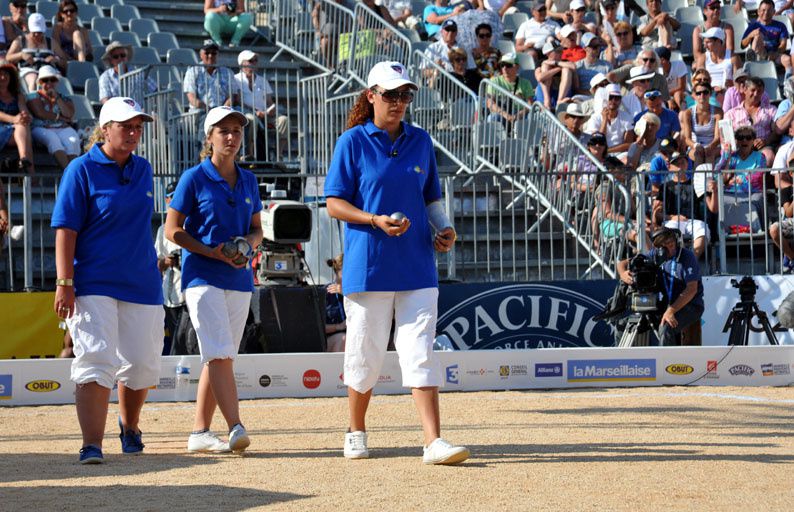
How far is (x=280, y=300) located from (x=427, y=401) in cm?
490

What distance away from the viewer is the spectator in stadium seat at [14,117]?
13.8 meters

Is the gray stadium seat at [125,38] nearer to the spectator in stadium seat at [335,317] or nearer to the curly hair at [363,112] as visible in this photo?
the spectator in stadium seat at [335,317]

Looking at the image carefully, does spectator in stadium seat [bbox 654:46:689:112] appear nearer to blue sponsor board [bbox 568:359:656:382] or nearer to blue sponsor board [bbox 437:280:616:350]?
blue sponsor board [bbox 437:280:616:350]

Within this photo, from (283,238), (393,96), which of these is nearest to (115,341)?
(393,96)

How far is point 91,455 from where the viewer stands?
6.83m

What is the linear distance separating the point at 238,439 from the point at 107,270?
1.11 meters

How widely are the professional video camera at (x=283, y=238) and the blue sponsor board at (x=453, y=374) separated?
5.10 ft

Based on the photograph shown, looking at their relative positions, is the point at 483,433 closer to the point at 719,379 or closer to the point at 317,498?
the point at 317,498

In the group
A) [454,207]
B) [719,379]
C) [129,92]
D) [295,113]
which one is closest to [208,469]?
[719,379]

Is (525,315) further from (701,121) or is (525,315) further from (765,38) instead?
(765,38)

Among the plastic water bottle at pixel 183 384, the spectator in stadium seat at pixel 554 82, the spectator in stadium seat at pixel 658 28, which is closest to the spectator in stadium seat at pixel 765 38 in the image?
the spectator in stadium seat at pixel 658 28

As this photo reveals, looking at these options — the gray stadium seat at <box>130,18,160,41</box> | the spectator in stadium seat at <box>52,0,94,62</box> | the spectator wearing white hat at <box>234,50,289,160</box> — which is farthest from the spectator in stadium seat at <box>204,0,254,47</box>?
the spectator wearing white hat at <box>234,50,289,160</box>

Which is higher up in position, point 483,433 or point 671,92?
point 671,92

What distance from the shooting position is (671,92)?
Answer: 18031 mm
